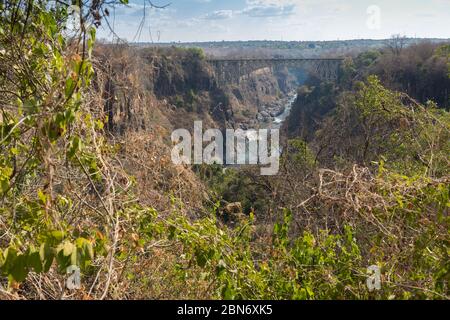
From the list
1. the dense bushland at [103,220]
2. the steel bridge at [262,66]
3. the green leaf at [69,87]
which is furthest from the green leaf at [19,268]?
the steel bridge at [262,66]

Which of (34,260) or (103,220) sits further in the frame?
(103,220)

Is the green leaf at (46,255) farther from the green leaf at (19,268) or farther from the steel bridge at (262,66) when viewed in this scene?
the steel bridge at (262,66)

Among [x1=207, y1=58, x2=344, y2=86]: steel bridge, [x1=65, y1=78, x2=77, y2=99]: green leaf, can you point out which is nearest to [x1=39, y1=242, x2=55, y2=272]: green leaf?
[x1=65, y1=78, x2=77, y2=99]: green leaf

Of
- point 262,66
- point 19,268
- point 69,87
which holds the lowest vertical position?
point 19,268

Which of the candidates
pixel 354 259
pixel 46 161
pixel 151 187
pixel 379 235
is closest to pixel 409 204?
pixel 379 235

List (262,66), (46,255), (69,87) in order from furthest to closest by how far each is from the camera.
→ (262,66) < (69,87) < (46,255)

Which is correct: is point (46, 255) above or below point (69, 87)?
below

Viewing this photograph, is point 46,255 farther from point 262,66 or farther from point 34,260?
point 262,66

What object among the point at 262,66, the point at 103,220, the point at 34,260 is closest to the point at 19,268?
the point at 34,260
